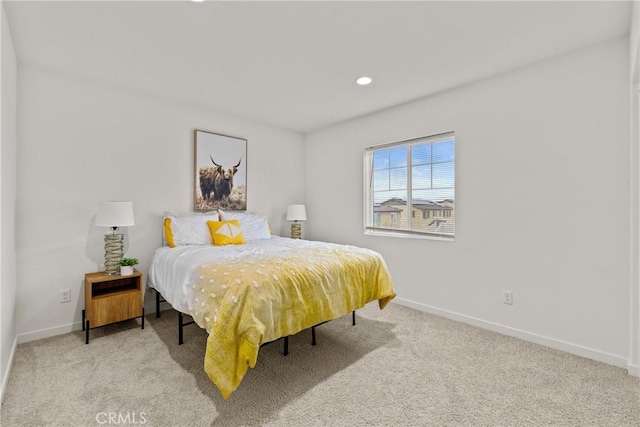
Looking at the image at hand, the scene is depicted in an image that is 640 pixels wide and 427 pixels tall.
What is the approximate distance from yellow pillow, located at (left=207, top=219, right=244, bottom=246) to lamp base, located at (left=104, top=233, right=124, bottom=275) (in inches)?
34.8

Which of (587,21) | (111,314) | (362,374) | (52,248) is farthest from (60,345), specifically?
(587,21)

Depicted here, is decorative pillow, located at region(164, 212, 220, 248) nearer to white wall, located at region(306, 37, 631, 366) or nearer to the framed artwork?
the framed artwork

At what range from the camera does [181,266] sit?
8.25 ft

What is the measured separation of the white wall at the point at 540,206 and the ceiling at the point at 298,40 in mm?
260

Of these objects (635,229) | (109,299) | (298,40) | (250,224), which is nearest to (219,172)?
(250,224)

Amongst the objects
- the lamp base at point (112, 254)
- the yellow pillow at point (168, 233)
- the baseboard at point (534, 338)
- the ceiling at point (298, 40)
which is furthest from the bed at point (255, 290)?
the ceiling at point (298, 40)

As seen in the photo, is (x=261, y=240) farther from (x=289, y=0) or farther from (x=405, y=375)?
(x=289, y=0)

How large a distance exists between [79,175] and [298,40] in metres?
2.43

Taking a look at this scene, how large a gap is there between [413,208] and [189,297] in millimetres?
2614

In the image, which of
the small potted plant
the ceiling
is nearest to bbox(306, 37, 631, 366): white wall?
the ceiling

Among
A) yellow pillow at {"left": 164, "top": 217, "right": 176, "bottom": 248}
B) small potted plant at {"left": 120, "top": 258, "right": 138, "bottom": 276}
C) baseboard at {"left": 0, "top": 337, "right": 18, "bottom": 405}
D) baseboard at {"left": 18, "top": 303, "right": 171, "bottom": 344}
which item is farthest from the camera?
yellow pillow at {"left": 164, "top": 217, "right": 176, "bottom": 248}
